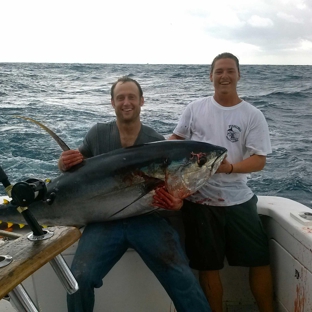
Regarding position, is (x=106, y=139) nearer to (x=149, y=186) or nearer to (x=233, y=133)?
(x=149, y=186)

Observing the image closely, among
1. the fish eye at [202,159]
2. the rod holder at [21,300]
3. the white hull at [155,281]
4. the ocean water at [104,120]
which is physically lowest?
the ocean water at [104,120]

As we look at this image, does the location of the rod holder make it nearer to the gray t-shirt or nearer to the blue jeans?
the blue jeans

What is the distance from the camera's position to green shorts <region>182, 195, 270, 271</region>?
2479mm

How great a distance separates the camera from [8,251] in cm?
125

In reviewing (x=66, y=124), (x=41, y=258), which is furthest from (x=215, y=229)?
(x=66, y=124)

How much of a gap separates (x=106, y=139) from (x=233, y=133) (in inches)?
32.9

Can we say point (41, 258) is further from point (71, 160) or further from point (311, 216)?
point (311, 216)

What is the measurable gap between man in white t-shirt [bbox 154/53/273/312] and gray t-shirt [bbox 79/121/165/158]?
35 centimetres

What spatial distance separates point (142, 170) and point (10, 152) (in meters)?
6.29

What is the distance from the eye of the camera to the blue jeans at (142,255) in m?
2.16

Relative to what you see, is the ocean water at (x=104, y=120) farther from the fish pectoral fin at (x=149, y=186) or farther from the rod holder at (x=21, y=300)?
the rod holder at (x=21, y=300)

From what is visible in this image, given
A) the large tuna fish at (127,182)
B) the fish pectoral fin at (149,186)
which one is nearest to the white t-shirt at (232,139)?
the large tuna fish at (127,182)

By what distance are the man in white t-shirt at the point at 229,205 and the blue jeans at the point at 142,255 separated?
0.79 ft

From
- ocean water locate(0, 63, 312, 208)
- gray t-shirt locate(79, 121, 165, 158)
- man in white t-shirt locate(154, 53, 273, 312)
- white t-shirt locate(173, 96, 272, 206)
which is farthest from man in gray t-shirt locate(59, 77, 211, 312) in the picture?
ocean water locate(0, 63, 312, 208)
